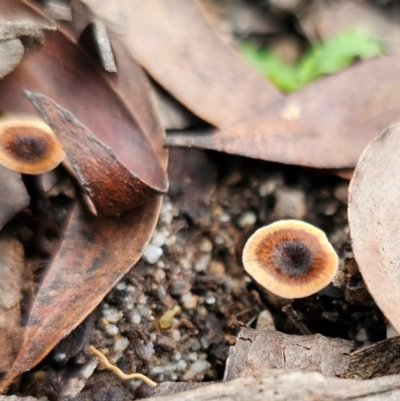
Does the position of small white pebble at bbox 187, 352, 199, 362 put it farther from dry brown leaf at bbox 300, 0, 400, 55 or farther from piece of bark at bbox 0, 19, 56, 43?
dry brown leaf at bbox 300, 0, 400, 55

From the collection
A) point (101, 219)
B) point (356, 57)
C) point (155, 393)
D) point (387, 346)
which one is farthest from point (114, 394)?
point (356, 57)

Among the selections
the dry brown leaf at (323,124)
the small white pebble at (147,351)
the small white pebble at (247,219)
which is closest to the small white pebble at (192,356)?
the small white pebble at (147,351)

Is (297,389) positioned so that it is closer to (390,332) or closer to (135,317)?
(390,332)

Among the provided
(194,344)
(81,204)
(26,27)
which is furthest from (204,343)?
(26,27)

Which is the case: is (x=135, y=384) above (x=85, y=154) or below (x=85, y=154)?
below

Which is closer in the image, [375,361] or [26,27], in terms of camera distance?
[375,361]

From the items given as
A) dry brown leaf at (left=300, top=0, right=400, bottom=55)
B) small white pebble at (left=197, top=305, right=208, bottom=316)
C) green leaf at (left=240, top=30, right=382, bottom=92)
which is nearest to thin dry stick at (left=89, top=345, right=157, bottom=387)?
small white pebble at (left=197, top=305, right=208, bottom=316)

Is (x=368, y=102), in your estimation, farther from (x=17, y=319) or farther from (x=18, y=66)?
(x=17, y=319)

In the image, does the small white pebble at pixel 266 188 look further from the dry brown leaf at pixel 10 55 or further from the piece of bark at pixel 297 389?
the dry brown leaf at pixel 10 55
